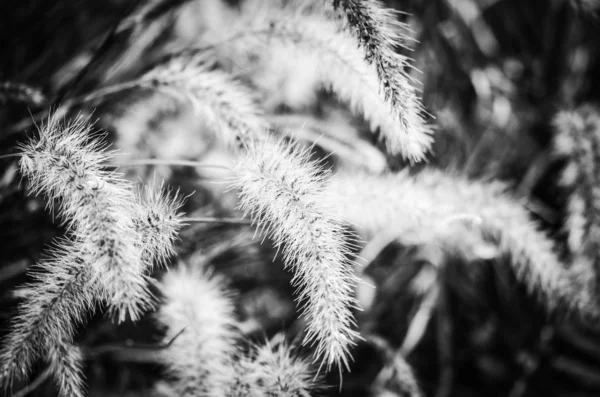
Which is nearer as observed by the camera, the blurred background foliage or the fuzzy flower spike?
the fuzzy flower spike

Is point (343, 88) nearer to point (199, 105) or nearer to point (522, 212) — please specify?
point (199, 105)

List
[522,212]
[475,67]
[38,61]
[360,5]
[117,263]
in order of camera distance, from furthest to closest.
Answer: [475,67] < [38,61] < [522,212] < [360,5] < [117,263]

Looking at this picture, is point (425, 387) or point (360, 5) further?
point (425, 387)

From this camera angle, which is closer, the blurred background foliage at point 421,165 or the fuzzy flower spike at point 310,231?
the fuzzy flower spike at point 310,231

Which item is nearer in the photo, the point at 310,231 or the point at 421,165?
the point at 310,231

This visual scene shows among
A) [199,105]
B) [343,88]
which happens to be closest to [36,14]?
[199,105]

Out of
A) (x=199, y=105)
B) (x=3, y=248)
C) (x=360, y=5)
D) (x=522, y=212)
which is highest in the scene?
(x=360, y=5)

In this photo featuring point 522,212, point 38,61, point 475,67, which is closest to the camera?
point 522,212

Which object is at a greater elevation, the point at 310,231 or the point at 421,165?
the point at 421,165
